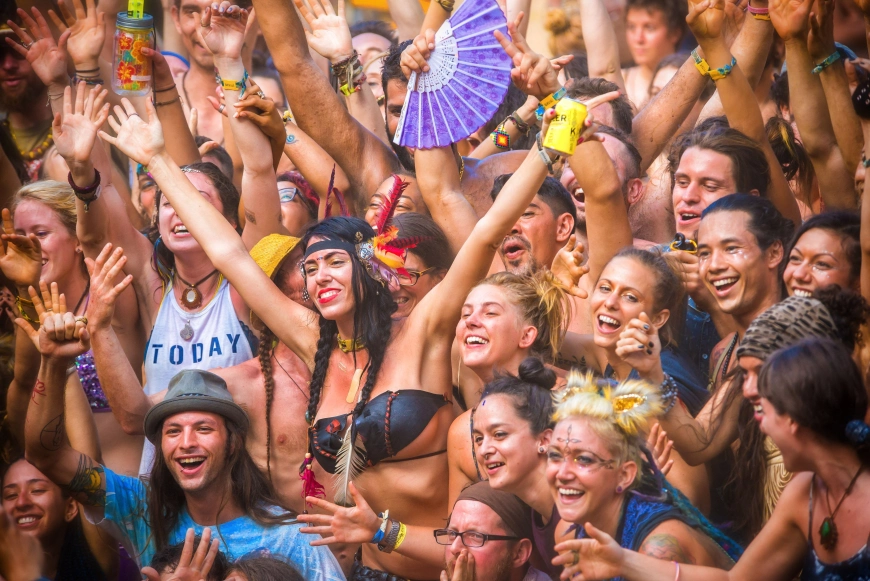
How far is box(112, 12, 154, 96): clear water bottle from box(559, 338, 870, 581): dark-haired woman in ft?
8.83

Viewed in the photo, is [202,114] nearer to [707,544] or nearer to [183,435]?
[183,435]

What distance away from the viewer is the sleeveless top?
2.33 metres

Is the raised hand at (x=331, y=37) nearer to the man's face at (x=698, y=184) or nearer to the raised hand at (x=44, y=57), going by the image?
the raised hand at (x=44, y=57)

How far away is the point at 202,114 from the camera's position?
565 centimetres

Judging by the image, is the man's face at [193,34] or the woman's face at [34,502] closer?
the woman's face at [34,502]

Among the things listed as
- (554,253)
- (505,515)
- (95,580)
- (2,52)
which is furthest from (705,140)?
(2,52)

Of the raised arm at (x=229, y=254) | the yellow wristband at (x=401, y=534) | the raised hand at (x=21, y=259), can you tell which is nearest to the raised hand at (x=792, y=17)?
the raised arm at (x=229, y=254)

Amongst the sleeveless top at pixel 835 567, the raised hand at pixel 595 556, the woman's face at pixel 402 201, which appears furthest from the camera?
the woman's face at pixel 402 201

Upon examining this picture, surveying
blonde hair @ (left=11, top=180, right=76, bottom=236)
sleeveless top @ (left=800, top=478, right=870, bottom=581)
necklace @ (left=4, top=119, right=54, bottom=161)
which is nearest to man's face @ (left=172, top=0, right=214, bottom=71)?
necklace @ (left=4, top=119, right=54, bottom=161)

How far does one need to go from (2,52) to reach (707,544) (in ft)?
14.2

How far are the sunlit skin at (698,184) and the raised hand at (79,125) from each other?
7.17ft

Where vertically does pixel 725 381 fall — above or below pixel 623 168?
below

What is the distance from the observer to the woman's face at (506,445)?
3.12 m

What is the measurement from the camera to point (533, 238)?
3934 mm
